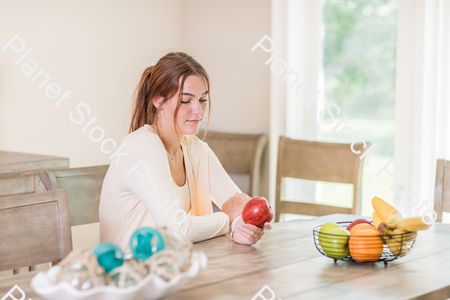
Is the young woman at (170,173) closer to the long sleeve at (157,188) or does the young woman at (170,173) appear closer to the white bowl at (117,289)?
the long sleeve at (157,188)

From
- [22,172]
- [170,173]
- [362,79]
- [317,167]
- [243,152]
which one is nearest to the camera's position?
[170,173]

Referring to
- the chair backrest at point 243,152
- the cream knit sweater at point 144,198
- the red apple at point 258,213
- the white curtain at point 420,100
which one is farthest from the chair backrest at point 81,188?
the white curtain at point 420,100

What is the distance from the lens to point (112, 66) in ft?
10.7

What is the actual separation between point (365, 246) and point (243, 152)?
79.0 inches

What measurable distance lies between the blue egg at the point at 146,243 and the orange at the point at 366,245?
530 mm

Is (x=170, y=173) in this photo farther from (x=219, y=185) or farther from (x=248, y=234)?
(x=248, y=234)

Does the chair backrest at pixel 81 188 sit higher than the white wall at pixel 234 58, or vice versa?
the white wall at pixel 234 58

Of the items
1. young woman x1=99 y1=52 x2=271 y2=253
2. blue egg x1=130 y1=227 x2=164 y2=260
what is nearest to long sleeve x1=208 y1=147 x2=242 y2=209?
young woman x1=99 y1=52 x2=271 y2=253

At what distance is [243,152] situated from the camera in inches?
129

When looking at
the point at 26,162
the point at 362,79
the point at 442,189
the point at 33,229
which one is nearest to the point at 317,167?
the point at 362,79

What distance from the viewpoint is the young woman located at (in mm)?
1583

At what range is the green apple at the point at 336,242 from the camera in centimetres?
130

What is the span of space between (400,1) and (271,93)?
34.5 inches

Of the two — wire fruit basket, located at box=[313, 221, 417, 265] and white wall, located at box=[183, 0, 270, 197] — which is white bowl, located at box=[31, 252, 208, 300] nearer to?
wire fruit basket, located at box=[313, 221, 417, 265]
